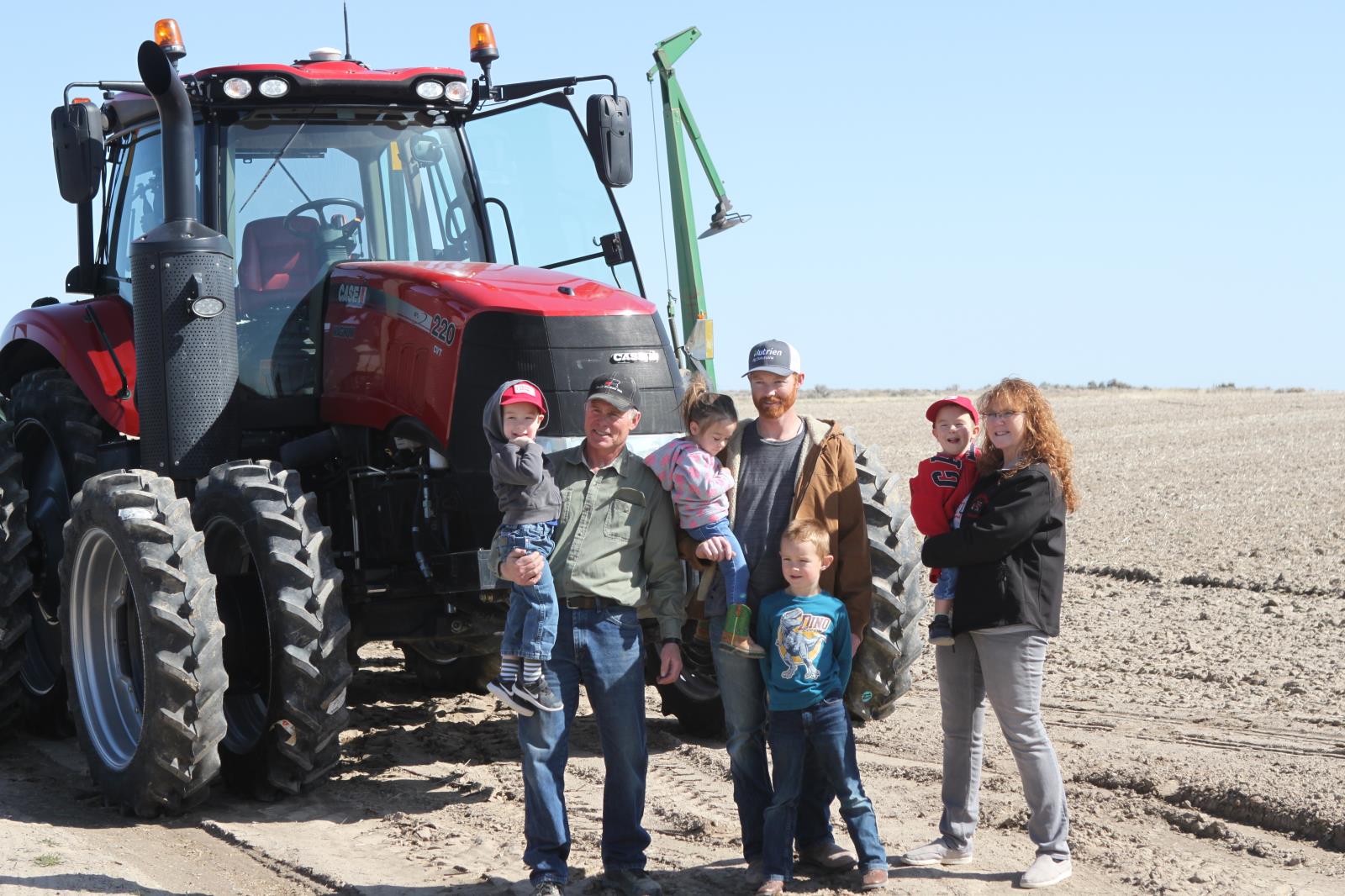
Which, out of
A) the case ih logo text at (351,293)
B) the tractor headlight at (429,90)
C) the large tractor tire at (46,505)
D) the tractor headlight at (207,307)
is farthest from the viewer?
the large tractor tire at (46,505)

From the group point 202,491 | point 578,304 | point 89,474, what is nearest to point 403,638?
point 202,491

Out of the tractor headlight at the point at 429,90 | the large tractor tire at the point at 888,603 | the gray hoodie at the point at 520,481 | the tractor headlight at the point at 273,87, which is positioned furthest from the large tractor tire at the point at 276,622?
the large tractor tire at the point at 888,603

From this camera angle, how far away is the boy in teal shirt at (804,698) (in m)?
4.69

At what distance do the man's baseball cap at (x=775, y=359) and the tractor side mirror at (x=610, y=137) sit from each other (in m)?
2.26

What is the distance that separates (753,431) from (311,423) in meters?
2.40

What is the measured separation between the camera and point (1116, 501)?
14.6 metres

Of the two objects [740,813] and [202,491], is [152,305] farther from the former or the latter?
[740,813]

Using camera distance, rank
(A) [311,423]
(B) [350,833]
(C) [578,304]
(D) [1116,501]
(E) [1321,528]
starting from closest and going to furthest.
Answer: (B) [350,833] < (C) [578,304] < (A) [311,423] < (E) [1321,528] < (D) [1116,501]

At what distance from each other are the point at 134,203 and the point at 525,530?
334cm

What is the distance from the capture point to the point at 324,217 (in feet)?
21.4

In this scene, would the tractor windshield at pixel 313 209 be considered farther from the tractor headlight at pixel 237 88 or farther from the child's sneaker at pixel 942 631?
the child's sneaker at pixel 942 631

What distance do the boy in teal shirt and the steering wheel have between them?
280 cm

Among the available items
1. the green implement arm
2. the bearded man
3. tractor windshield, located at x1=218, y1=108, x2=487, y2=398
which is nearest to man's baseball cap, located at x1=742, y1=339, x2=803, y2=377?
the bearded man

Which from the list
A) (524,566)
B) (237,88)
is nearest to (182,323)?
(237,88)
